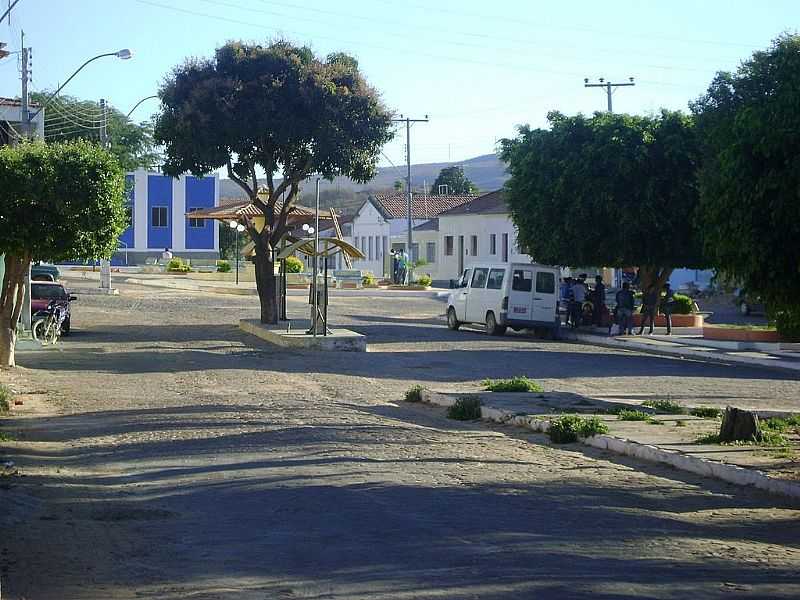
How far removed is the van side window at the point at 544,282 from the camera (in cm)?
3350

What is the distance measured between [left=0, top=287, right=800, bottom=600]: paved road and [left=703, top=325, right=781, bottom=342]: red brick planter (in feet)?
40.0

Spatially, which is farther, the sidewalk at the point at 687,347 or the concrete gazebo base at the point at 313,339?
the concrete gazebo base at the point at 313,339

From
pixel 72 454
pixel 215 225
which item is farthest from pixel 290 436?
pixel 215 225

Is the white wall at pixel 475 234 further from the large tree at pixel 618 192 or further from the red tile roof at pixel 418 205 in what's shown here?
the large tree at pixel 618 192

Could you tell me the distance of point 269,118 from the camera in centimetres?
3120

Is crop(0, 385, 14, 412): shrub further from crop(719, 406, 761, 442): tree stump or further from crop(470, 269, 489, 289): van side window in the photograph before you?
crop(470, 269, 489, 289): van side window

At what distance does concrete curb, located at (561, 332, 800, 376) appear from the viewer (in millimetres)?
26375

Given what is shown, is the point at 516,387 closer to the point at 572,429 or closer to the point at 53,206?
the point at 572,429

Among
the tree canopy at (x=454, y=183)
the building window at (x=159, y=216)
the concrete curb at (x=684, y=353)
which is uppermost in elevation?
the tree canopy at (x=454, y=183)

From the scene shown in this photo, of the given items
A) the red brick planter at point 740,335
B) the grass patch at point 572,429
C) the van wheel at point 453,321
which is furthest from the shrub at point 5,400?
the red brick planter at point 740,335

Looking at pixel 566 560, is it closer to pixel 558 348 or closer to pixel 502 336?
pixel 558 348

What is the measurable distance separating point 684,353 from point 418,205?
53298 millimetres

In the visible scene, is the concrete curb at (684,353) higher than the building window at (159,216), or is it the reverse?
the building window at (159,216)

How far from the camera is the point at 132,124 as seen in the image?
96062 millimetres
